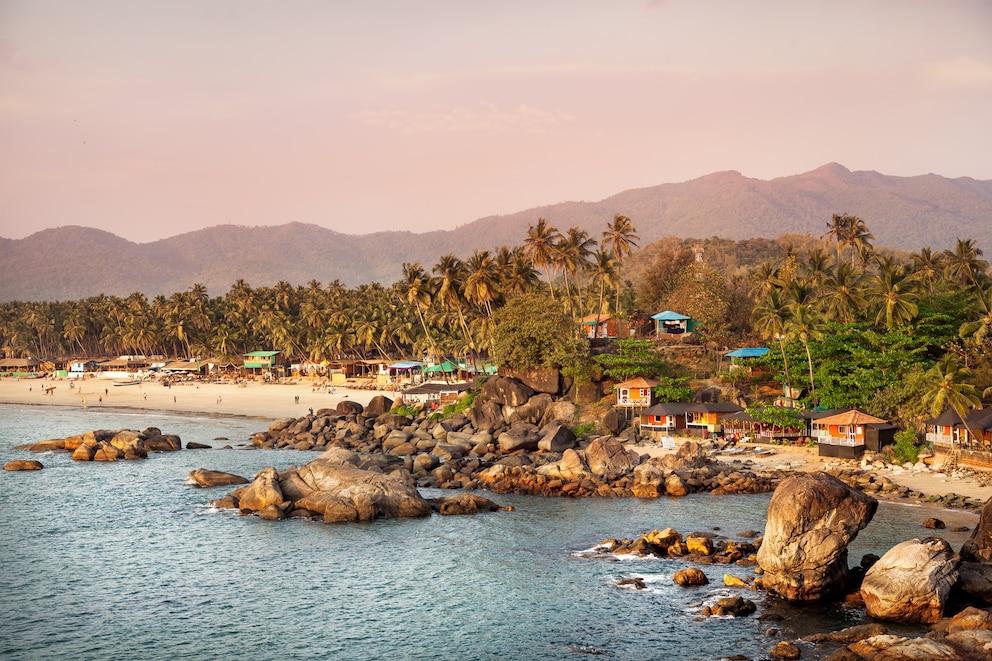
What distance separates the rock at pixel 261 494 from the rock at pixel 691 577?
22348 millimetres

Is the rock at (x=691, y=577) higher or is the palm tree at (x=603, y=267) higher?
the palm tree at (x=603, y=267)

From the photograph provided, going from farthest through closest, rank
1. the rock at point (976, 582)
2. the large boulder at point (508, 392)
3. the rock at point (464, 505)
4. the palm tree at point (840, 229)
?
1. the palm tree at point (840, 229)
2. the large boulder at point (508, 392)
3. the rock at point (464, 505)
4. the rock at point (976, 582)

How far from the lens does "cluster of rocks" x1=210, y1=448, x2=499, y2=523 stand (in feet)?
142

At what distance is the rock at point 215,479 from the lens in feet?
172

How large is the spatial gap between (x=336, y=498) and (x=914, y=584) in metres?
27.3

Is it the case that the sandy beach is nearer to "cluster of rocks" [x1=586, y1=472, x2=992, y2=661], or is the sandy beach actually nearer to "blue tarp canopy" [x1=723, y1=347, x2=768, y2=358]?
"blue tarp canopy" [x1=723, y1=347, x2=768, y2=358]

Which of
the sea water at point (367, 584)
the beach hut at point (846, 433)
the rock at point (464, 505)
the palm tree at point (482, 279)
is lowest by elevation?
the sea water at point (367, 584)

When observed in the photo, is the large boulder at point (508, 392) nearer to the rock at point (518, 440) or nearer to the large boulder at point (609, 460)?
the rock at point (518, 440)

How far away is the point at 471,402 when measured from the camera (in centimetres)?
7381

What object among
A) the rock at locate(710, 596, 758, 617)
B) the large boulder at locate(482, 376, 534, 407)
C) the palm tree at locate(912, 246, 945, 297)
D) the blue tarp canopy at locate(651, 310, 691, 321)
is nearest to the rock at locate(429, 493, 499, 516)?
the rock at locate(710, 596, 758, 617)

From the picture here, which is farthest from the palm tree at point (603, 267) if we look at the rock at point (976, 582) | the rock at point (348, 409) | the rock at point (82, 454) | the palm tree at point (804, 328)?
the rock at point (976, 582)

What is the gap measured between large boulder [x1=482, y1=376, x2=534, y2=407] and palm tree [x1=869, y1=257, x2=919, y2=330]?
27.5 m

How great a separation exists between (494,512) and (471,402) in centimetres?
2975

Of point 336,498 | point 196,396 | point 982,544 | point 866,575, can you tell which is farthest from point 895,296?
point 196,396
